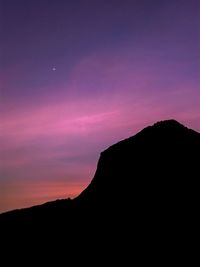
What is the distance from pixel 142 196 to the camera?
50656 mm

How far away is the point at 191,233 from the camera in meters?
42.9

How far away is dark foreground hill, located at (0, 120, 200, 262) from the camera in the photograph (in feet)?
150

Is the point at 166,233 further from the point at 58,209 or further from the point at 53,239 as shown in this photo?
the point at 58,209

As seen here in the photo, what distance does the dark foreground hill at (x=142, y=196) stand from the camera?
45.9 meters

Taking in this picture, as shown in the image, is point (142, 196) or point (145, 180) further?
point (145, 180)

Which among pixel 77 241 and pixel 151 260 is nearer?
pixel 151 260

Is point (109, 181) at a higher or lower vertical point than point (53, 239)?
higher

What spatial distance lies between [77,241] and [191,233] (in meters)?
14.9

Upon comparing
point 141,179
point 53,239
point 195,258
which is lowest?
point 195,258

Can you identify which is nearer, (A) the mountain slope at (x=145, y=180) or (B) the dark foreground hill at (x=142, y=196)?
(B) the dark foreground hill at (x=142, y=196)

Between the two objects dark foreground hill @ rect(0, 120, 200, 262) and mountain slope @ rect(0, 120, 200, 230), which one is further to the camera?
mountain slope @ rect(0, 120, 200, 230)

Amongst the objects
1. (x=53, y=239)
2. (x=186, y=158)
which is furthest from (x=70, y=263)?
(x=186, y=158)

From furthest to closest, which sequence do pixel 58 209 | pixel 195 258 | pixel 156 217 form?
1. pixel 58 209
2. pixel 156 217
3. pixel 195 258

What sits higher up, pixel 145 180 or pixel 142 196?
pixel 145 180
